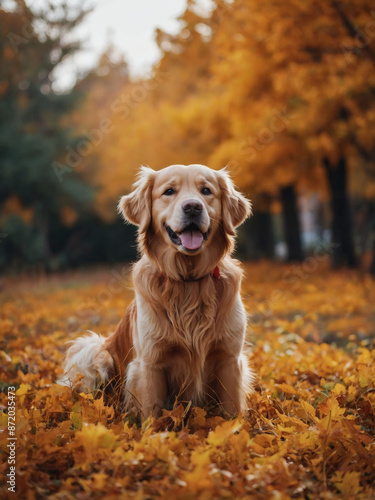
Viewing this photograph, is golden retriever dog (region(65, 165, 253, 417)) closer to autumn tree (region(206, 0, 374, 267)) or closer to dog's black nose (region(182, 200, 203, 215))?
dog's black nose (region(182, 200, 203, 215))

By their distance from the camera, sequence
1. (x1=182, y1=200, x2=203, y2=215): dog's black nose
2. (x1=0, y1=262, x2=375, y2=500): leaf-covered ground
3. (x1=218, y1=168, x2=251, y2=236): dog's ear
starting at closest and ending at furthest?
(x1=0, y1=262, x2=375, y2=500): leaf-covered ground
(x1=182, y1=200, x2=203, y2=215): dog's black nose
(x1=218, y1=168, x2=251, y2=236): dog's ear

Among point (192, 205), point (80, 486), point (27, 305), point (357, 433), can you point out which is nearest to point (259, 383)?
point (357, 433)

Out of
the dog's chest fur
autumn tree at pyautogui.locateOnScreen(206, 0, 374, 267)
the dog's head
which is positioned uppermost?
autumn tree at pyautogui.locateOnScreen(206, 0, 374, 267)

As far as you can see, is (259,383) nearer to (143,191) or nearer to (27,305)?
(143,191)

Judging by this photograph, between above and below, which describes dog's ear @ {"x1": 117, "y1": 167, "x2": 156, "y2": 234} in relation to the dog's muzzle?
above

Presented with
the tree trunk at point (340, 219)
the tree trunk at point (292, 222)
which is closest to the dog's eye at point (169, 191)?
the tree trunk at point (340, 219)

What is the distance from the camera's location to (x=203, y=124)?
12555 millimetres

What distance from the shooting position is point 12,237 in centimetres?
1545

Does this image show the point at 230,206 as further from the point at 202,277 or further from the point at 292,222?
the point at 292,222

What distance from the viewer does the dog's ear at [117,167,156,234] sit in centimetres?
323

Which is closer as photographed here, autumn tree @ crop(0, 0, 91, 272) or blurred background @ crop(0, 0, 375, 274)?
blurred background @ crop(0, 0, 375, 274)

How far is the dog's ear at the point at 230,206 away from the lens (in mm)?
3210

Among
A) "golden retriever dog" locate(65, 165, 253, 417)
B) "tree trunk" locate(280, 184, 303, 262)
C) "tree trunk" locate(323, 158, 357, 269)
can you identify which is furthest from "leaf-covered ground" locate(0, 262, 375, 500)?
"tree trunk" locate(280, 184, 303, 262)

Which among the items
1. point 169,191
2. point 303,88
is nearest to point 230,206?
point 169,191
